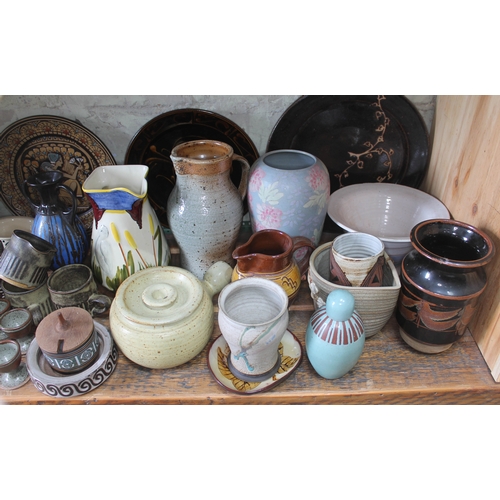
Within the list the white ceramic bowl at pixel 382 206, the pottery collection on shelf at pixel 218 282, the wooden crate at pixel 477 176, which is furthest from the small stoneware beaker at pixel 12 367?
the wooden crate at pixel 477 176

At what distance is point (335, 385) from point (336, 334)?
12cm

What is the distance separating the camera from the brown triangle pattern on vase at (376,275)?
812mm

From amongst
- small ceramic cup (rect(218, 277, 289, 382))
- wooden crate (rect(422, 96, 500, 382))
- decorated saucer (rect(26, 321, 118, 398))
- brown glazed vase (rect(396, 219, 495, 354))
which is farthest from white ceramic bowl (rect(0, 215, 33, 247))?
wooden crate (rect(422, 96, 500, 382))

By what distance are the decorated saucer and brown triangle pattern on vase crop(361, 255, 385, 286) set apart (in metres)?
0.49

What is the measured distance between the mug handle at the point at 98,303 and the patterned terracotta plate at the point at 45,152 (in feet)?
1.14

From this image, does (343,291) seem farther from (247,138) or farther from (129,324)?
(247,138)

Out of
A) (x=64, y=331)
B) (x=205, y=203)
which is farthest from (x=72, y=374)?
(x=205, y=203)

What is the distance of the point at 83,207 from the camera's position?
113 centimetres

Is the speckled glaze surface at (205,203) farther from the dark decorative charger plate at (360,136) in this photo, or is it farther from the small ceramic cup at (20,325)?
the small ceramic cup at (20,325)

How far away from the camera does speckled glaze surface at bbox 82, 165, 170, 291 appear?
868 mm

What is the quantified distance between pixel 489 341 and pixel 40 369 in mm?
817

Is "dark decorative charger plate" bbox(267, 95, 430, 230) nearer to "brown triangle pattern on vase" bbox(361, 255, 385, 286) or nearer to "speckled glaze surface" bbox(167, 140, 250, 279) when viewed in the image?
"speckled glaze surface" bbox(167, 140, 250, 279)

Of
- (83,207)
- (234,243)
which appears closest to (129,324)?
(234,243)

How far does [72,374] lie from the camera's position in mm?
783
